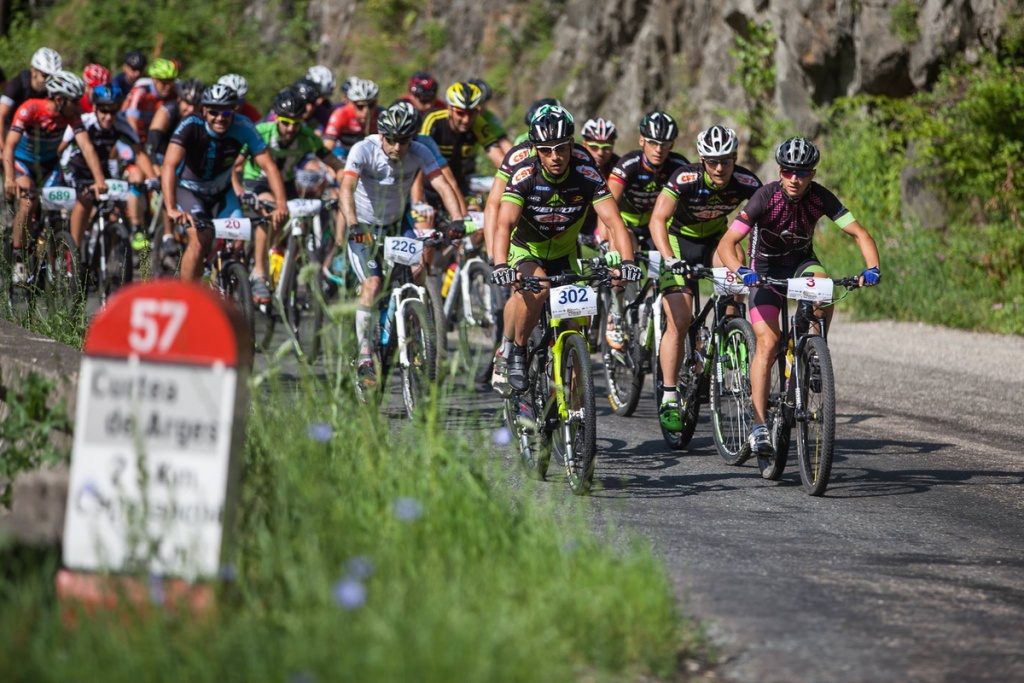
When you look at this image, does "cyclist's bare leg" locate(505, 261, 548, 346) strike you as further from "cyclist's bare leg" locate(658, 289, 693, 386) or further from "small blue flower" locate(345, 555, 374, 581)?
"small blue flower" locate(345, 555, 374, 581)

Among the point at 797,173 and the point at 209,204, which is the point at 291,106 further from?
the point at 797,173

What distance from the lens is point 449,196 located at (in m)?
10.5

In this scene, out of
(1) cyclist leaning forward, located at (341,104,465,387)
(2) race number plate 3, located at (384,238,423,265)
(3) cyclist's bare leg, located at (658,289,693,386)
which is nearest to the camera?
(3) cyclist's bare leg, located at (658,289,693,386)

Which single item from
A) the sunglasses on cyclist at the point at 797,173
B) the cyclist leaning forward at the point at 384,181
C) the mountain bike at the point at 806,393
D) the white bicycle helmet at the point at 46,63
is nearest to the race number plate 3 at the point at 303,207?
the cyclist leaning forward at the point at 384,181

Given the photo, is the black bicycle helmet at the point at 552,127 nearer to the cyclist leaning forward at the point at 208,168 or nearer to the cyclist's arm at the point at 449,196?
the cyclist's arm at the point at 449,196

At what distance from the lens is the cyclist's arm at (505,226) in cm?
825

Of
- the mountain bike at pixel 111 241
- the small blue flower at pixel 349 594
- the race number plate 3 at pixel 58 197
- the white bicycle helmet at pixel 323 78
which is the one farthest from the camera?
the white bicycle helmet at pixel 323 78

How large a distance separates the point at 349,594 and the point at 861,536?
3.81m

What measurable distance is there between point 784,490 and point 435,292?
3264 mm

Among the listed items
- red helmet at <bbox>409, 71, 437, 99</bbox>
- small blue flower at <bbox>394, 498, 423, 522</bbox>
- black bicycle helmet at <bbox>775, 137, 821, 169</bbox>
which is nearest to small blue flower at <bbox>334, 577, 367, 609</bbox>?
small blue flower at <bbox>394, 498, 423, 522</bbox>

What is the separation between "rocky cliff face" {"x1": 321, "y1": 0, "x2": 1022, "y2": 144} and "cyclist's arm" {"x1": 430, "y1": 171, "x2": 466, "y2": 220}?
9.97 meters

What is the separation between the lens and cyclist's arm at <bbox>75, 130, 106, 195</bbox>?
1357 cm

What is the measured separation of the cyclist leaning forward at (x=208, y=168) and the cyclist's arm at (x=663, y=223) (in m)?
3.53

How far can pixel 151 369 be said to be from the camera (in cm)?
420
